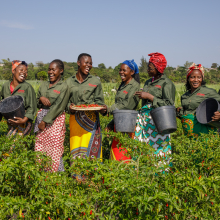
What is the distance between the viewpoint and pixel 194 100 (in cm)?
363

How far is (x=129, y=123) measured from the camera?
3287mm

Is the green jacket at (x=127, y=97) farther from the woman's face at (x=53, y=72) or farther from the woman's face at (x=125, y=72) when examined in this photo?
the woman's face at (x=53, y=72)

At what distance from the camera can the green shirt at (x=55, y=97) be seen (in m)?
3.43

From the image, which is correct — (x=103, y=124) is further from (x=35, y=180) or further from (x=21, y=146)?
(x=35, y=180)

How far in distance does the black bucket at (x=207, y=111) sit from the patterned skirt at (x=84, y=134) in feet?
4.70

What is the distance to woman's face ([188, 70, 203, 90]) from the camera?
3723 millimetres

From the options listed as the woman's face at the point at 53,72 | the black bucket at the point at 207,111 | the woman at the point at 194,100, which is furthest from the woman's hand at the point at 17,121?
the black bucket at the point at 207,111

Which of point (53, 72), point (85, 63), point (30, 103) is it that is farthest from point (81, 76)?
point (30, 103)

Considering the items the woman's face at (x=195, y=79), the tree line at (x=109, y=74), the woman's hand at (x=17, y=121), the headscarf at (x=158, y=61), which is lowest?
the woman's hand at (x=17, y=121)

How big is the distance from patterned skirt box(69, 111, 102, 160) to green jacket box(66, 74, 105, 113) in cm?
19

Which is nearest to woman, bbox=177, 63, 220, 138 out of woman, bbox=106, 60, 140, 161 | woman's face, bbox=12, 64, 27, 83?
woman, bbox=106, 60, 140, 161

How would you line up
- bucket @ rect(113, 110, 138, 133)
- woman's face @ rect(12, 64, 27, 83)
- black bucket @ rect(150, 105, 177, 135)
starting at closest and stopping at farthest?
black bucket @ rect(150, 105, 177, 135) → bucket @ rect(113, 110, 138, 133) → woman's face @ rect(12, 64, 27, 83)

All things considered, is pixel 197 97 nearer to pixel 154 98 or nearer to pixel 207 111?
pixel 207 111

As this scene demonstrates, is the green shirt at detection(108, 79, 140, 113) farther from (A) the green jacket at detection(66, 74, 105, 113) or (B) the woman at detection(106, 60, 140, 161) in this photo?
(A) the green jacket at detection(66, 74, 105, 113)
